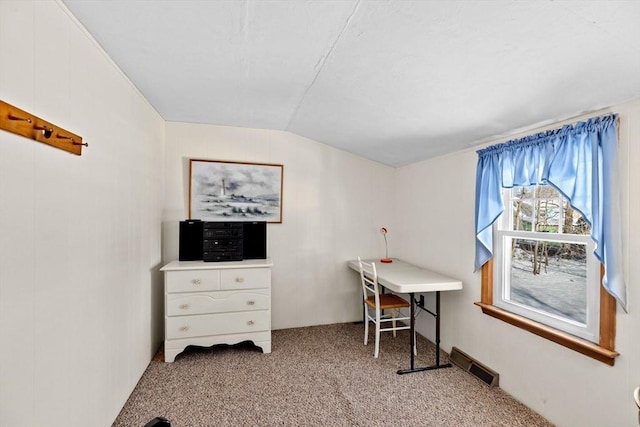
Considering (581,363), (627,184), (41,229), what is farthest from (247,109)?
(581,363)

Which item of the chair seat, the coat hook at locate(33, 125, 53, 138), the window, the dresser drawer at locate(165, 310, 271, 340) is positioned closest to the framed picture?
the dresser drawer at locate(165, 310, 271, 340)

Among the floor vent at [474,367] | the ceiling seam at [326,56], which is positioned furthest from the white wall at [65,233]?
the floor vent at [474,367]

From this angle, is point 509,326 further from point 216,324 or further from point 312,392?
point 216,324

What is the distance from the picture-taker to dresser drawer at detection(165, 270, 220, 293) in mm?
2646

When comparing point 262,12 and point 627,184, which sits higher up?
point 262,12

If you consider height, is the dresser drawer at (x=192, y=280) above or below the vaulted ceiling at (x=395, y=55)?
below

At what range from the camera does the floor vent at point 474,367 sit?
2.32 m

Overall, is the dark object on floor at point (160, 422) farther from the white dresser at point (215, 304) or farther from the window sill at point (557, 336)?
the window sill at point (557, 336)

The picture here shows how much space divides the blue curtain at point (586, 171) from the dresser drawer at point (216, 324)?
2417 millimetres

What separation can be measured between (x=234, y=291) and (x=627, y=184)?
285 cm

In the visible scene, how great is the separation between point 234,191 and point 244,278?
102 centimetres

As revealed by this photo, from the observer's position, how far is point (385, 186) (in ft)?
12.7

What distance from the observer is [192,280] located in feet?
8.82

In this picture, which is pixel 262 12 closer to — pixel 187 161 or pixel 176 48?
pixel 176 48
